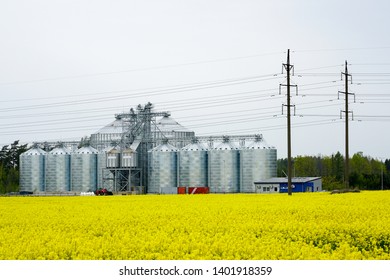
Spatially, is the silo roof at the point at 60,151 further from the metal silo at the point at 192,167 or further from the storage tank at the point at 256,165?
the storage tank at the point at 256,165

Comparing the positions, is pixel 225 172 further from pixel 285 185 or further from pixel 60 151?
pixel 60 151

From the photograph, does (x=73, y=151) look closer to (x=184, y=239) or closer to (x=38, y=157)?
(x=38, y=157)

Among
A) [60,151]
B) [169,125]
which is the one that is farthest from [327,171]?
[60,151]

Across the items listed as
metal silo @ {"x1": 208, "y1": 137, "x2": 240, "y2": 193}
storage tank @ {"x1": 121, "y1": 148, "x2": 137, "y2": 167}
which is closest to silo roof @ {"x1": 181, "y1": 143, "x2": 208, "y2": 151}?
metal silo @ {"x1": 208, "y1": 137, "x2": 240, "y2": 193}

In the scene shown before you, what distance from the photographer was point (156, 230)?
662 inches

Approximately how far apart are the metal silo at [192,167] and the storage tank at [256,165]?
208 inches

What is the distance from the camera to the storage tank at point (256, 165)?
88688mm

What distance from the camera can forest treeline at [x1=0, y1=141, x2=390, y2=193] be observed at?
3504 inches

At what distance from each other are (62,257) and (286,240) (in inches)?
189

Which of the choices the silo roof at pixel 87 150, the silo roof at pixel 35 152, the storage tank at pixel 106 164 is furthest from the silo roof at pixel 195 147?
the silo roof at pixel 35 152

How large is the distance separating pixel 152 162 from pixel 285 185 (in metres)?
20.5

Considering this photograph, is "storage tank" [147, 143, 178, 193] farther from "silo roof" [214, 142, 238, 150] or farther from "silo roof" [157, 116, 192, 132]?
"silo roof" [157, 116, 192, 132]
